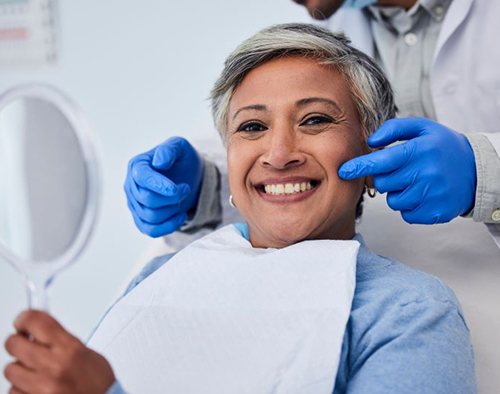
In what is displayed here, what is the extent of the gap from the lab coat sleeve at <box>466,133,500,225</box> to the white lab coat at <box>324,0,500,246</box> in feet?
1.18

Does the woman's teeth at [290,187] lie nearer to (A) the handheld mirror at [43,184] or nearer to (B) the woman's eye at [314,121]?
(B) the woman's eye at [314,121]

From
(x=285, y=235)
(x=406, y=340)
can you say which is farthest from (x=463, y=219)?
(x=406, y=340)

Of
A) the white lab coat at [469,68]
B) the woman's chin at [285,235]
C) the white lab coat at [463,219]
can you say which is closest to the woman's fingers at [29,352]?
the woman's chin at [285,235]

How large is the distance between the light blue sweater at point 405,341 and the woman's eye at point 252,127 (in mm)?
343

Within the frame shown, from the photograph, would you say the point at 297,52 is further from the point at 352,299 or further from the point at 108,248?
the point at 108,248

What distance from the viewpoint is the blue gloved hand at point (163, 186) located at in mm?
1424

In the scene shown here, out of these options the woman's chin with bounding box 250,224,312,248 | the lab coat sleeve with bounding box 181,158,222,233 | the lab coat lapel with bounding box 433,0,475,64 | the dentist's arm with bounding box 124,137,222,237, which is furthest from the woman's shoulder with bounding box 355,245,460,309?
the lab coat lapel with bounding box 433,0,475,64

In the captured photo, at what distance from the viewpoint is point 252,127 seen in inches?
49.2

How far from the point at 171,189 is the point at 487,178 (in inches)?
24.6

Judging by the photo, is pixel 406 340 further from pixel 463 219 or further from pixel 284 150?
pixel 463 219

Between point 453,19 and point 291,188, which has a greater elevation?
point 453,19

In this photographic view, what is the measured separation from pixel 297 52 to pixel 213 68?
1172 millimetres

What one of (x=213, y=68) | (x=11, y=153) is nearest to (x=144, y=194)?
(x=11, y=153)

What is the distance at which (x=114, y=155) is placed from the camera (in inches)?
100
